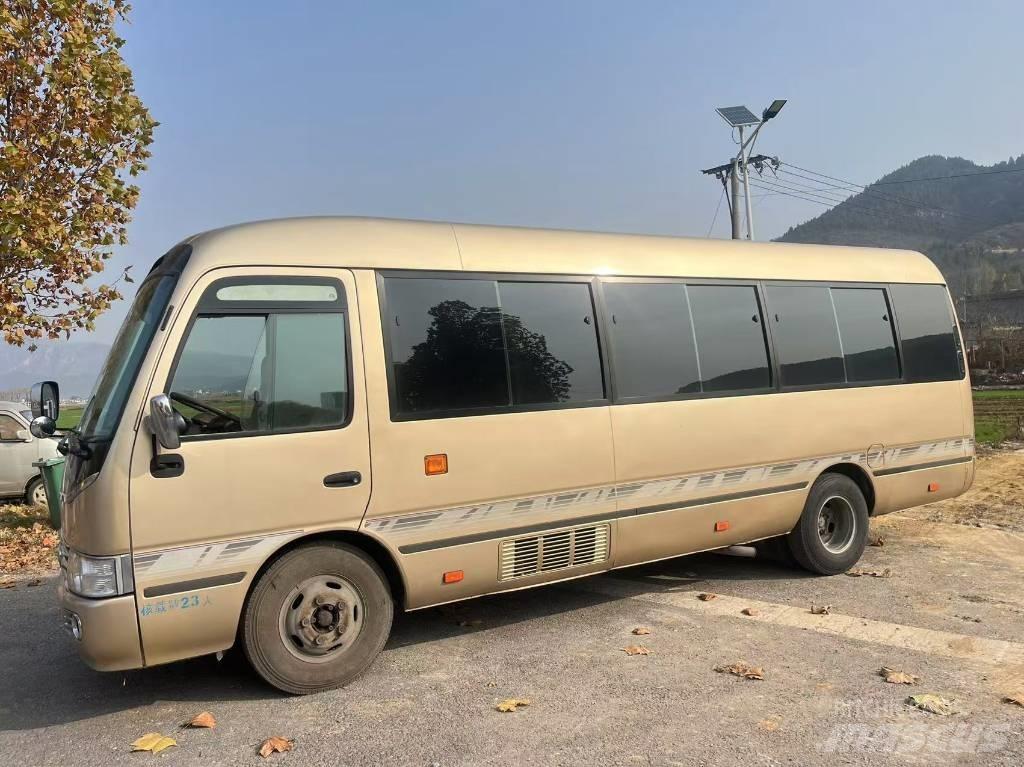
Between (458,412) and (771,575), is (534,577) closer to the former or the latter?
(458,412)

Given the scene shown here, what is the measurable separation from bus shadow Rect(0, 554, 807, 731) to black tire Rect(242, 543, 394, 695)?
176mm

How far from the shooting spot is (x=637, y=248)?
21.5ft

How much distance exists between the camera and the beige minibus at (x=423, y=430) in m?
4.47

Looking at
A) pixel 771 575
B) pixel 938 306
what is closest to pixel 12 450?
pixel 771 575

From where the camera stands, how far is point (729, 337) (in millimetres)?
6844

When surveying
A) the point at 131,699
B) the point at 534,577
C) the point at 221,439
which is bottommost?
the point at 131,699

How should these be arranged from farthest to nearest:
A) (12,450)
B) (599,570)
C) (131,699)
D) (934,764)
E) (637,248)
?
(12,450) → (637,248) → (599,570) → (131,699) → (934,764)

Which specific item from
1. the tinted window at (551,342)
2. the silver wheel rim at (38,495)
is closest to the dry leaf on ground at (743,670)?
the tinted window at (551,342)

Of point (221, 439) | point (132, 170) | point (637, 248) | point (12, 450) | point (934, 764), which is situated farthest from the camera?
point (12, 450)

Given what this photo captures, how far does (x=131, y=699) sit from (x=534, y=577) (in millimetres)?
2624

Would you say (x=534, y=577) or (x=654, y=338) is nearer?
(x=534, y=577)

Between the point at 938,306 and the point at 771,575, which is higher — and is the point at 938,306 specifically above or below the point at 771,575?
above

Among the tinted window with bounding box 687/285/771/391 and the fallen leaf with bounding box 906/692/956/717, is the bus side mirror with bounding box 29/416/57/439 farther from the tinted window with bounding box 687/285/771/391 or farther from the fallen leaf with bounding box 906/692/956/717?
the fallen leaf with bounding box 906/692/956/717

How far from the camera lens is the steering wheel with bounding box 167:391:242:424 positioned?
4.53 m
